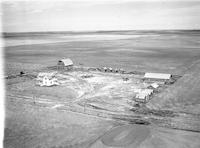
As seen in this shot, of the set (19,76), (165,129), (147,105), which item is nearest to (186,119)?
(165,129)

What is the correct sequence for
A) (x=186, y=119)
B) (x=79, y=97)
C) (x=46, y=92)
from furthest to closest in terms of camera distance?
(x=46, y=92) < (x=79, y=97) < (x=186, y=119)

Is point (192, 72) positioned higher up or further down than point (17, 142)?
higher up

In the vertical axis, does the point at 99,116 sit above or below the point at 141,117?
below

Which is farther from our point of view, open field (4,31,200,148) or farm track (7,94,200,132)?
farm track (7,94,200,132)

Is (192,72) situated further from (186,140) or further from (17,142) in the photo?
(17,142)

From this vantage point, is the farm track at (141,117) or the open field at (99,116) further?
the farm track at (141,117)

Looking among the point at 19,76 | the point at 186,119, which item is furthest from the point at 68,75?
the point at 186,119

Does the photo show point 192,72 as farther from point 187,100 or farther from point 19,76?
point 19,76

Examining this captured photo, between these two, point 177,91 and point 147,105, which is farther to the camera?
point 177,91

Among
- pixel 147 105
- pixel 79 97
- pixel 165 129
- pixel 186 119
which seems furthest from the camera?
pixel 79 97

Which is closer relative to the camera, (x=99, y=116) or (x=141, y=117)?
(x=141, y=117)
